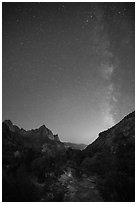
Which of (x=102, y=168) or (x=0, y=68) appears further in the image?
(x=102, y=168)

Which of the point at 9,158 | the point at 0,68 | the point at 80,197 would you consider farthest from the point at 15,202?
the point at 0,68

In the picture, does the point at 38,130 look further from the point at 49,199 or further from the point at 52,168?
the point at 49,199

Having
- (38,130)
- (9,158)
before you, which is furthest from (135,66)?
(38,130)

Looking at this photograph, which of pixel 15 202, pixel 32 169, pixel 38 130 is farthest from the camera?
pixel 38 130

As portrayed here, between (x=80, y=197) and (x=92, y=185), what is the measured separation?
6.88 feet

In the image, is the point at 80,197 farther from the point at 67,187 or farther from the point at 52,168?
the point at 52,168

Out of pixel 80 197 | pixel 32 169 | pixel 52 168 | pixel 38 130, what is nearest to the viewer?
pixel 80 197

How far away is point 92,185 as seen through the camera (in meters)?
9.56

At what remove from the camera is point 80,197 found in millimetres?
7691

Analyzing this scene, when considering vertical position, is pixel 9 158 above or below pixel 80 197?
above

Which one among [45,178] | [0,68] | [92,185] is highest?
Result: [0,68]

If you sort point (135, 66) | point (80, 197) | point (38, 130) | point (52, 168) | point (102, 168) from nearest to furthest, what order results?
point (80, 197), point (135, 66), point (52, 168), point (102, 168), point (38, 130)

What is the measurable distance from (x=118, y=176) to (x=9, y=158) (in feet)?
21.0

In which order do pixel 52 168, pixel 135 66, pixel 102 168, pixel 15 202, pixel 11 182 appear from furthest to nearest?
→ pixel 102 168 < pixel 52 168 < pixel 135 66 < pixel 11 182 < pixel 15 202
